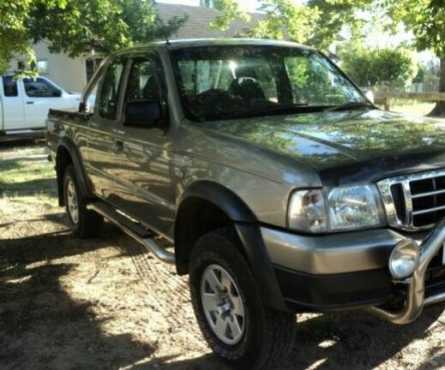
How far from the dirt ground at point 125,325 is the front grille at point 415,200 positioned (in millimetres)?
1038

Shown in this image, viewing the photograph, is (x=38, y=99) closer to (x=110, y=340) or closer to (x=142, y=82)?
(x=142, y=82)

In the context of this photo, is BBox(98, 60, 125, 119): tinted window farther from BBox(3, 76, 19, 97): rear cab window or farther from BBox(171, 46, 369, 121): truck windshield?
BBox(3, 76, 19, 97): rear cab window

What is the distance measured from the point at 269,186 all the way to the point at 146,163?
154 cm

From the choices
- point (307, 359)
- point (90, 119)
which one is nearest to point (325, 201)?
point (307, 359)

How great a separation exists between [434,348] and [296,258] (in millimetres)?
1499

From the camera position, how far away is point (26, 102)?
15711 millimetres

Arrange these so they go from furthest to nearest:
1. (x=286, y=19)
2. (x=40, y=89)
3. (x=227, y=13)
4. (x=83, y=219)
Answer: (x=40, y=89) < (x=227, y=13) < (x=286, y=19) < (x=83, y=219)

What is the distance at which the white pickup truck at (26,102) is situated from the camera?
15.5 metres

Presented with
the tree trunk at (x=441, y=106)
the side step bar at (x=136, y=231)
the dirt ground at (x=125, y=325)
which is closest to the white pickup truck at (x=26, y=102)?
the dirt ground at (x=125, y=325)

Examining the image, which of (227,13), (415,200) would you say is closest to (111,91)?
(415,200)

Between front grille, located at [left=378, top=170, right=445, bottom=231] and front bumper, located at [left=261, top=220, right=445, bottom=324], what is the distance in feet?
0.32

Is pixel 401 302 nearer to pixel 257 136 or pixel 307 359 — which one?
pixel 307 359

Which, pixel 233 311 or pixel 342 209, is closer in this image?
pixel 342 209

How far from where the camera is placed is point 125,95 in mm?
5059
